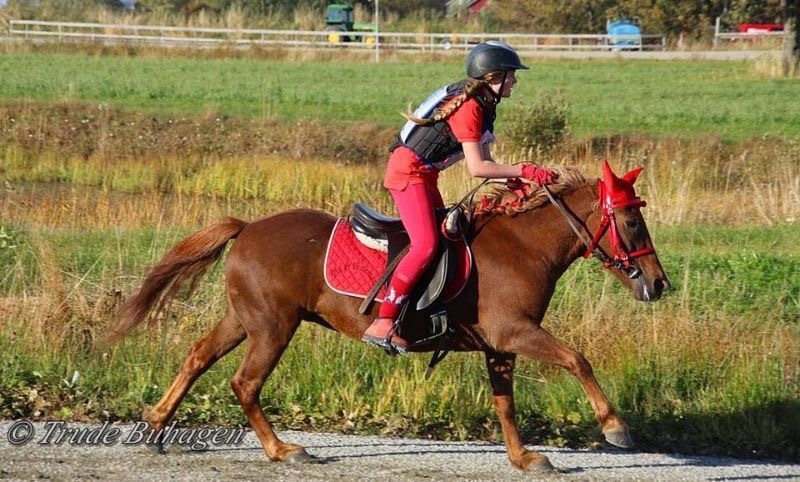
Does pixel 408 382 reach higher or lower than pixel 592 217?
lower

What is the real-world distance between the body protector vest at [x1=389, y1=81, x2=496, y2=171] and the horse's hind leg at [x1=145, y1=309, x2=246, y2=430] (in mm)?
1549

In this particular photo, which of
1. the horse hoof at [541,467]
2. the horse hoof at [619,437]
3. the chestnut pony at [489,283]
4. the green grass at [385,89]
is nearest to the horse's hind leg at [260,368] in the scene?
the chestnut pony at [489,283]

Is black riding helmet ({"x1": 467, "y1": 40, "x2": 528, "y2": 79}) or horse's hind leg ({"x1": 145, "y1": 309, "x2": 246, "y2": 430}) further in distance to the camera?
horse's hind leg ({"x1": 145, "y1": 309, "x2": 246, "y2": 430})

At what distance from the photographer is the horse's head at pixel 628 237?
6715 millimetres

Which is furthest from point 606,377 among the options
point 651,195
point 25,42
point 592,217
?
point 25,42

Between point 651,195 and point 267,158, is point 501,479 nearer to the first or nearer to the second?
point 651,195

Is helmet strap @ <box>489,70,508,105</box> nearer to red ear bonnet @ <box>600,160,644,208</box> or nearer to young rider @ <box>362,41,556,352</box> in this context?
young rider @ <box>362,41,556,352</box>

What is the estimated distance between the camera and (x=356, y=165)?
2272 centimetres

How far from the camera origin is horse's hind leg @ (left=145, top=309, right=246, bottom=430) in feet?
23.5

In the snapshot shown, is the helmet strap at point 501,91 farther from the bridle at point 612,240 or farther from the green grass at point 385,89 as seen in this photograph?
the green grass at point 385,89

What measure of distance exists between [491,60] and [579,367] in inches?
72.7

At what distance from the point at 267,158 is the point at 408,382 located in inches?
545

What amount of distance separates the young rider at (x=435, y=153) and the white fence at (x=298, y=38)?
154 feet

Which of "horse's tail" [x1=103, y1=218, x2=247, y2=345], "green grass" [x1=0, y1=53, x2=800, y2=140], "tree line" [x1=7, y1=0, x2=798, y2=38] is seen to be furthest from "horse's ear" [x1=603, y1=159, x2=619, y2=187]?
"tree line" [x1=7, y1=0, x2=798, y2=38]
